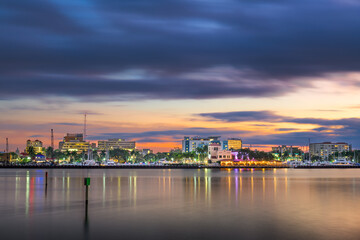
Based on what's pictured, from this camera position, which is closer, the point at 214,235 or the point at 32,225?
the point at 214,235

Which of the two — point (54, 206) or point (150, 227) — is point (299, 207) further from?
point (54, 206)

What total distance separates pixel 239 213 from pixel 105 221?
44.2ft

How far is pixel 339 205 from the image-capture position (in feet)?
184

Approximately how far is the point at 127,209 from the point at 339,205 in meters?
24.2

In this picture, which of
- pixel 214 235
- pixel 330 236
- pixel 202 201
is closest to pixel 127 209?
pixel 202 201

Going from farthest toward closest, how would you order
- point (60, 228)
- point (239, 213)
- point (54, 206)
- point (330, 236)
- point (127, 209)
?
point (54, 206), point (127, 209), point (239, 213), point (60, 228), point (330, 236)

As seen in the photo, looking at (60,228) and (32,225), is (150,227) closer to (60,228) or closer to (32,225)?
(60,228)

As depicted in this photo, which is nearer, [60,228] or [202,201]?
[60,228]

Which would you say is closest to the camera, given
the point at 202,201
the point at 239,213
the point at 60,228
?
the point at 60,228

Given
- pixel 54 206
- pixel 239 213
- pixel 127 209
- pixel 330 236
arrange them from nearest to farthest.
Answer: pixel 330 236
pixel 239 213
pixel 127 209
pixel 54 206

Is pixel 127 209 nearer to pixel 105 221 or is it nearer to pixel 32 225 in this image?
pixel 105 221

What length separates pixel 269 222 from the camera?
40.4 m

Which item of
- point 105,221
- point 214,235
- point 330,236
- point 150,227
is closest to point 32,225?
point 105,221

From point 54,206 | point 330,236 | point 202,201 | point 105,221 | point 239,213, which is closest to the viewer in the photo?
point 330,236
